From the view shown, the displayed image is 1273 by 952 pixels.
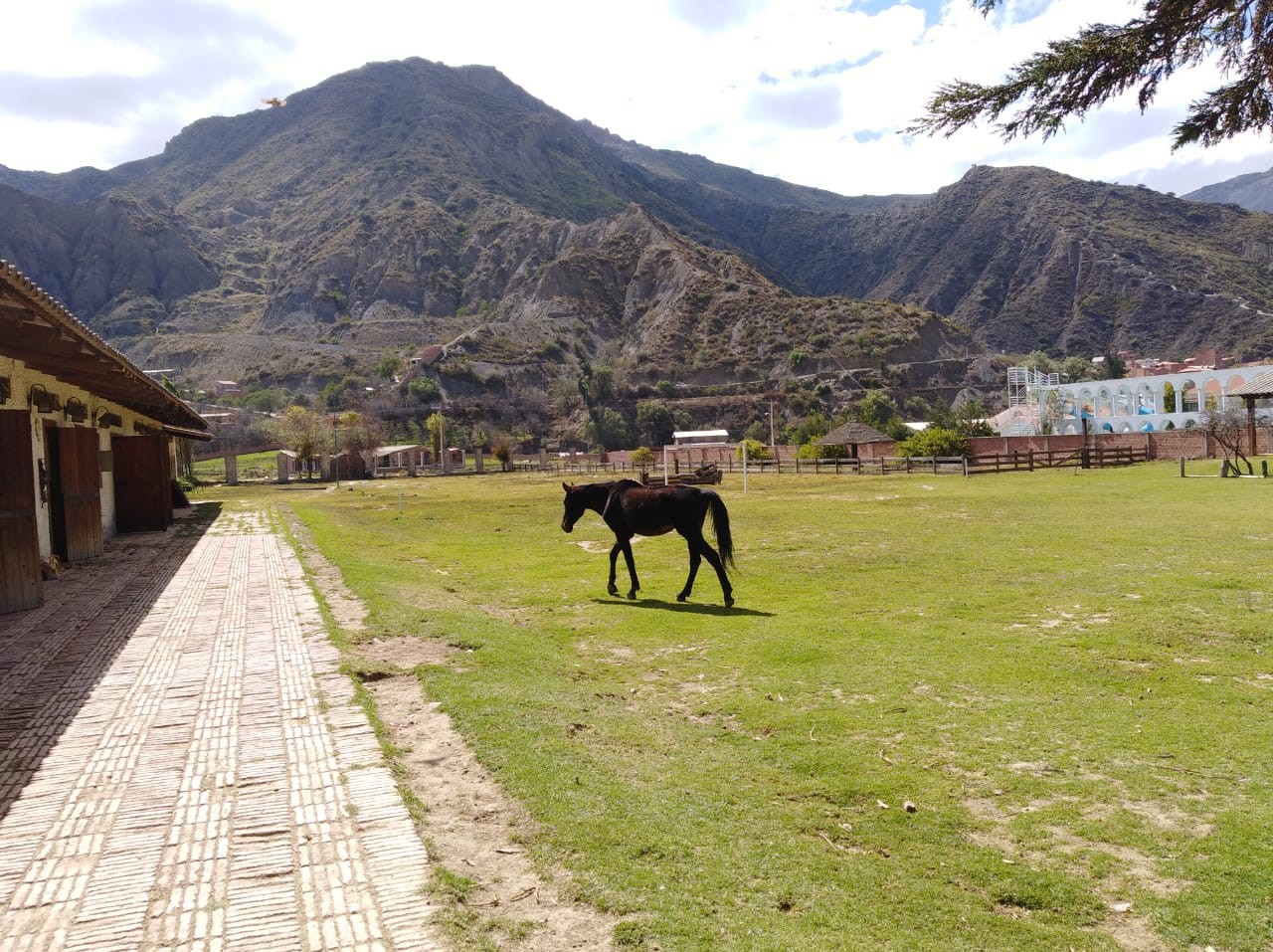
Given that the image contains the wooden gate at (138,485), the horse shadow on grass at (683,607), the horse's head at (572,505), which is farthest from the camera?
the wooden gate at (138,485)

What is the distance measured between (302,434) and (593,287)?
273 feet

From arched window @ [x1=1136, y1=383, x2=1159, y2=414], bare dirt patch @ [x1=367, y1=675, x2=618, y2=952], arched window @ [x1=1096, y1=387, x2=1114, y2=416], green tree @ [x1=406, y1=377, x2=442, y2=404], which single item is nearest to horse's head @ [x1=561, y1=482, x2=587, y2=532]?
bare dirt patch @ [x1=367, y1=675, x2=618, y2=952]

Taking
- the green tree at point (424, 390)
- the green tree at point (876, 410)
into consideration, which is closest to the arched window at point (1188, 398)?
the green tree at point (876, 410)

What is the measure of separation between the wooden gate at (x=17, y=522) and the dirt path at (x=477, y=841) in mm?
6158

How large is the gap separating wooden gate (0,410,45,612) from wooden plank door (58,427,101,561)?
4212 millimetres

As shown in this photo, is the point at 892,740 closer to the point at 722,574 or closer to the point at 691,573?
the point at 722,574

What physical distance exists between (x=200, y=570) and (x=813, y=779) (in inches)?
459

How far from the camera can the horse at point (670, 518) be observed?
981 centimetres

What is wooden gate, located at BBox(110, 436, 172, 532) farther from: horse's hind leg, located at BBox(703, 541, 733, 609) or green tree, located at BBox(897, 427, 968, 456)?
green tree, located at BBox(897, 427, 968, 456)

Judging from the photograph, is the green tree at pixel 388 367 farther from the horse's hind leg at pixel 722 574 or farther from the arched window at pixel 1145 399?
the horse's hind leg at pixel 722 574

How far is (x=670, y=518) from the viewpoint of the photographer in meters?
10.1

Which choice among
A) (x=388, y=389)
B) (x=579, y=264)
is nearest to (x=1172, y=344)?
(x=579, y=264)

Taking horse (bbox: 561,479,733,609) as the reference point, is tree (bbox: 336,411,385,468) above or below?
above

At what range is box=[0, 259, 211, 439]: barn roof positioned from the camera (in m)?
7.79
